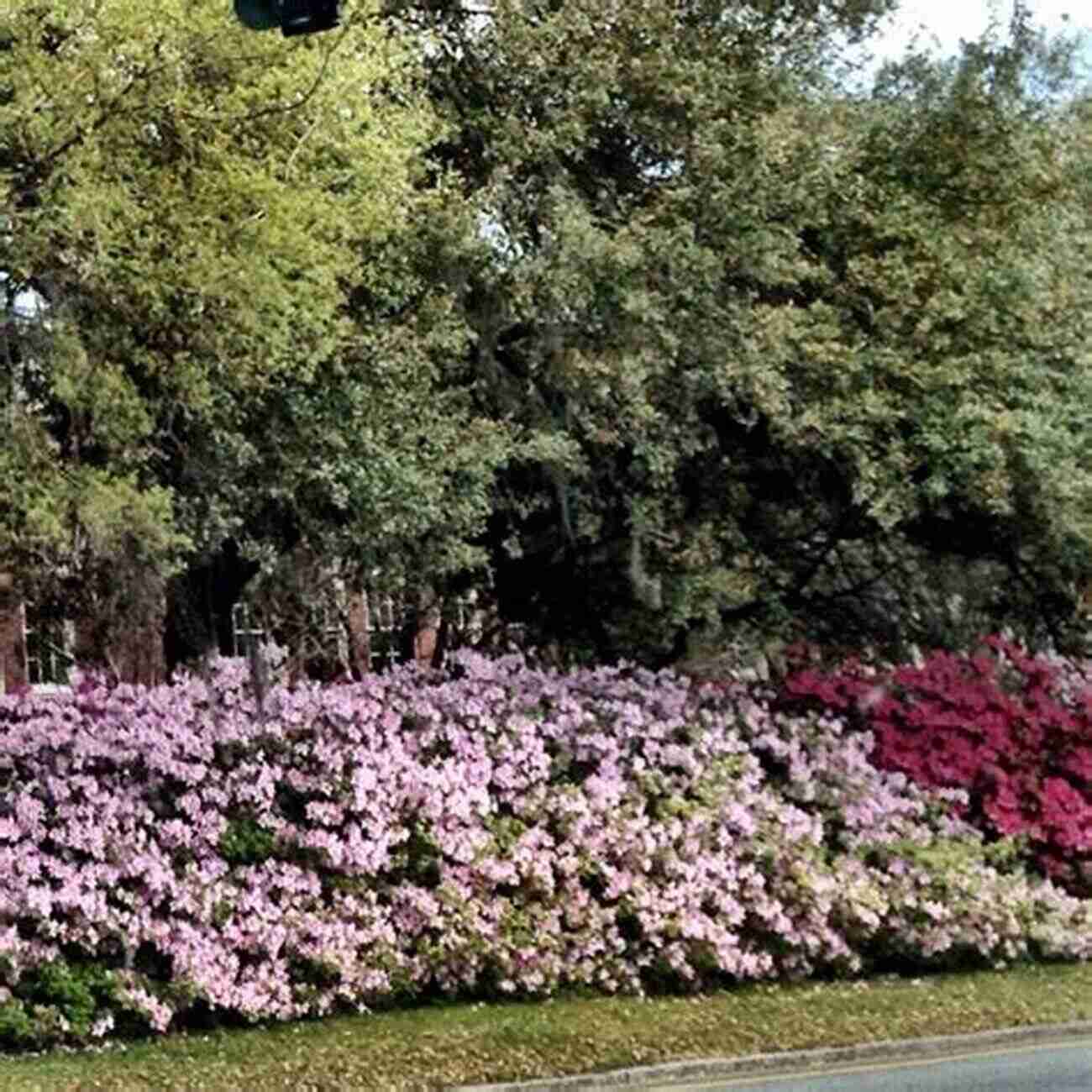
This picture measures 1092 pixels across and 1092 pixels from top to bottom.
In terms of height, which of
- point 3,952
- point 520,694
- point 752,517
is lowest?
point 3,952

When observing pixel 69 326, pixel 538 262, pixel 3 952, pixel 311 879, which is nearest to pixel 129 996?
pixel 3 952

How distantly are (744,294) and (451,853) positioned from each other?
28.4 feet

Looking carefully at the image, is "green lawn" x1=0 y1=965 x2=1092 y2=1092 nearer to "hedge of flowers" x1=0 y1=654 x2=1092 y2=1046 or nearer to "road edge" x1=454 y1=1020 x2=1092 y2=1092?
"road edge" x1=454 y1=1020 x2=1092 y2=1092

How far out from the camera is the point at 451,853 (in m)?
16.1

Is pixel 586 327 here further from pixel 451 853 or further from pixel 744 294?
pixel 451 853

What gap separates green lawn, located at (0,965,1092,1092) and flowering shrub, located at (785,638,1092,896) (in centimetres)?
280

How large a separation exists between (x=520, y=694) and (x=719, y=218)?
6.24 metres

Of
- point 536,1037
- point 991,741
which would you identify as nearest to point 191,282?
point 536,1037

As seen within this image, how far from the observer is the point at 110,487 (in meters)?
17.8

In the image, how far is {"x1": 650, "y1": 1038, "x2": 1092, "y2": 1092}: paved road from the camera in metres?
12.8

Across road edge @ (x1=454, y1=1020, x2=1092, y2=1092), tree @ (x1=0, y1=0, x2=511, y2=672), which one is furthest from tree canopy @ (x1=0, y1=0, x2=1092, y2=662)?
road edge @ (x1=454, y1=1020, x2=1092, y2=1092)

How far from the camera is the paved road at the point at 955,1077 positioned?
42.0ft

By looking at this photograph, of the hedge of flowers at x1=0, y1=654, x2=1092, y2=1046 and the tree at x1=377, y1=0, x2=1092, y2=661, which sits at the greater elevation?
the tree at x1=377, y1=0, x2=1092, y2=661

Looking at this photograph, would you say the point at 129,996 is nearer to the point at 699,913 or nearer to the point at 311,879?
the point at 311,879
